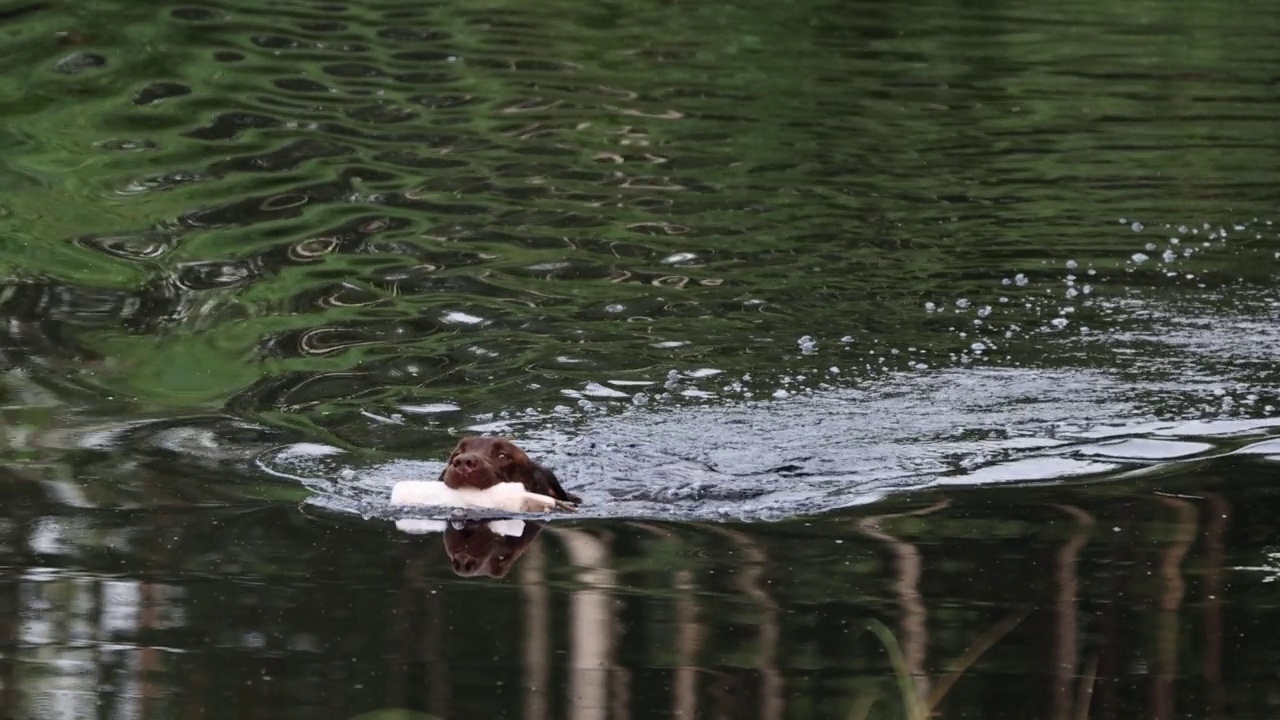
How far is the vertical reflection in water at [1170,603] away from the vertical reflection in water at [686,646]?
53.5 inches

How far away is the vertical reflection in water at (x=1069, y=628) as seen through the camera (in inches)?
228

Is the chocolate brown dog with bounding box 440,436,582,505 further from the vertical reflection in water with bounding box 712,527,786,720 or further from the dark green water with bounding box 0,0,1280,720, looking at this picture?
the vertical reflection in water with bounding box 712,527,786,720

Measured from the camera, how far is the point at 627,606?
22.1 ft

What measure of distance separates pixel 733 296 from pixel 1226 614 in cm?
546

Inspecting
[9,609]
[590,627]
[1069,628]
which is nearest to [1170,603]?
[1069,628]

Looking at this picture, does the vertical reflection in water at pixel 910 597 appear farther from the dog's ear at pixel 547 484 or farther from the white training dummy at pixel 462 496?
the white training dummy at pixel 462 496

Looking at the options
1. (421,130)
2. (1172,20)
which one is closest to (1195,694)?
(421,130)

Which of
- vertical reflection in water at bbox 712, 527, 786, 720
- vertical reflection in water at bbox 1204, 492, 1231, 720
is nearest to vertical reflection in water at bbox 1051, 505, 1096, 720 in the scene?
vertical reflection in water at bbox 1204, 492, 1231, 720

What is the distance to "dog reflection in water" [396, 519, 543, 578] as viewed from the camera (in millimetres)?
7203

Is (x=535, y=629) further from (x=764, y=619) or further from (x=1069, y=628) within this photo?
(x=1069, y=628)

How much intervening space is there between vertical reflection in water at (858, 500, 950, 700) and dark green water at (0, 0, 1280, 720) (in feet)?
0.08

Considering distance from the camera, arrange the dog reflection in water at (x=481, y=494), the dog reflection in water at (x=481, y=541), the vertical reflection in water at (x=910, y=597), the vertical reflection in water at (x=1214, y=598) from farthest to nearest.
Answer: the dog reflection in water at (x=481, y=494)
the dog reflection in water at (x=481, y=541)
the vertical reflection in water at (x=910, y=597)
the vertical reflection in water at (x=1214, y=598)

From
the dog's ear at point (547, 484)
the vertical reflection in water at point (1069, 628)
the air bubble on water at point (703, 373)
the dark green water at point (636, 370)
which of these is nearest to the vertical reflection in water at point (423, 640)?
the dark green water at point (636, 370)

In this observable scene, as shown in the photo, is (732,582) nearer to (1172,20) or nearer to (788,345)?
(788,345)
